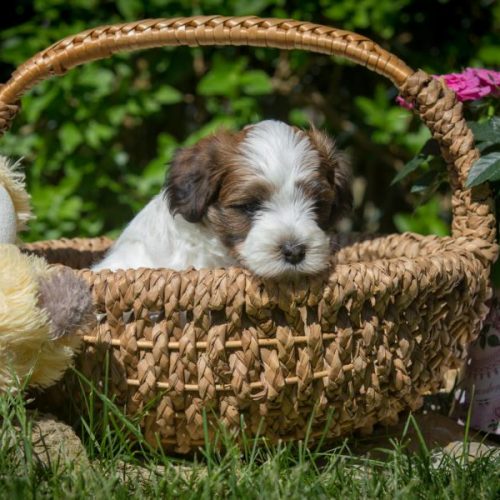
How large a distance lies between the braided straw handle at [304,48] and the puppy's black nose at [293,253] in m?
0.72

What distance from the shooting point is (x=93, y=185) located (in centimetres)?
532

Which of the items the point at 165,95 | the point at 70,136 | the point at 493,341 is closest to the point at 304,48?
the point at 493,341

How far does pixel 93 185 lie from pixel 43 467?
3.30 metres

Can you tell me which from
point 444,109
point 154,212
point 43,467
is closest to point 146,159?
point 154,212

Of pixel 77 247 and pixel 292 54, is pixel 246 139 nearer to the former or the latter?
pixel 77 247

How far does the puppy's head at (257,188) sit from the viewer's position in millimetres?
2807

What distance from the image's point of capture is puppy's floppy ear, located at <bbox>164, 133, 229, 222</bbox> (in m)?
2.96

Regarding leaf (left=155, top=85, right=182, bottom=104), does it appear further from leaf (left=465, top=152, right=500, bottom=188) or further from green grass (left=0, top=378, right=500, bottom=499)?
green grass (left=0, top=378, right=500, bottom=499)

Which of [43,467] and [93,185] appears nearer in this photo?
[43,467]

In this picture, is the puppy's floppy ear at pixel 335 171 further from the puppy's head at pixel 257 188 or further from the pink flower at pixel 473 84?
the pink flower at pixel 473 84

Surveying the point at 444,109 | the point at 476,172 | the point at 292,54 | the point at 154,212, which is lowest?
the point at 154,212

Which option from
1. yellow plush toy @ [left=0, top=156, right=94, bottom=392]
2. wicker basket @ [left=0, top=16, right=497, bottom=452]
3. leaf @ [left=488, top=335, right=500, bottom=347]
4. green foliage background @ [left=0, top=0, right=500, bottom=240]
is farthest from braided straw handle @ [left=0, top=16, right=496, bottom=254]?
green foliage background @ [left=0, top=0, right=500, bottom=240]

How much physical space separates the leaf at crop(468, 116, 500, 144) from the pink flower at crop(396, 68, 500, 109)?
0.18 m

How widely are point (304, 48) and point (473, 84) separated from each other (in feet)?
2.70
